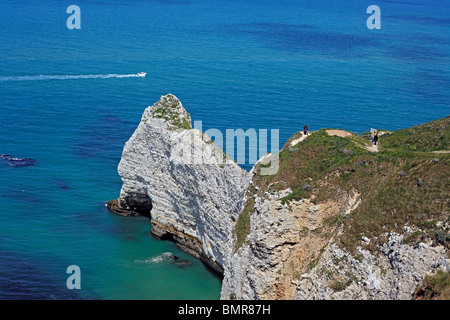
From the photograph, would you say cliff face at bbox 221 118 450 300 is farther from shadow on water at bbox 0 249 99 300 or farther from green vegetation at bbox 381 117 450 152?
shadow on water at bbox 0 249 99 300

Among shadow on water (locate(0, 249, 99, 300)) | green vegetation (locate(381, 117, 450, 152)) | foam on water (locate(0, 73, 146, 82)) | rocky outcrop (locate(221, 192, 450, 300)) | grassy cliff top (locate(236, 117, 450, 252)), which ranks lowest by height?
shadow on water (locate(0, 249, 99, 300))

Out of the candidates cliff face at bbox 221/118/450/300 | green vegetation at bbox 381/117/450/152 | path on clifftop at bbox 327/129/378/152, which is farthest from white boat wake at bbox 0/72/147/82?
green vegetation at bbox 381/117/450/152

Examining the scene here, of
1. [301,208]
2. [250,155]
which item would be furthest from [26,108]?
[301,208]

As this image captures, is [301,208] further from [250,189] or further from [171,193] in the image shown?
[171,193]

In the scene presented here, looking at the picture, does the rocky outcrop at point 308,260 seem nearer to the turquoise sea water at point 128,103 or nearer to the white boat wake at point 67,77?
the turquoise sea water at point 128,103

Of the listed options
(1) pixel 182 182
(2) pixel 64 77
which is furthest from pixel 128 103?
(1) pixel 182 182
